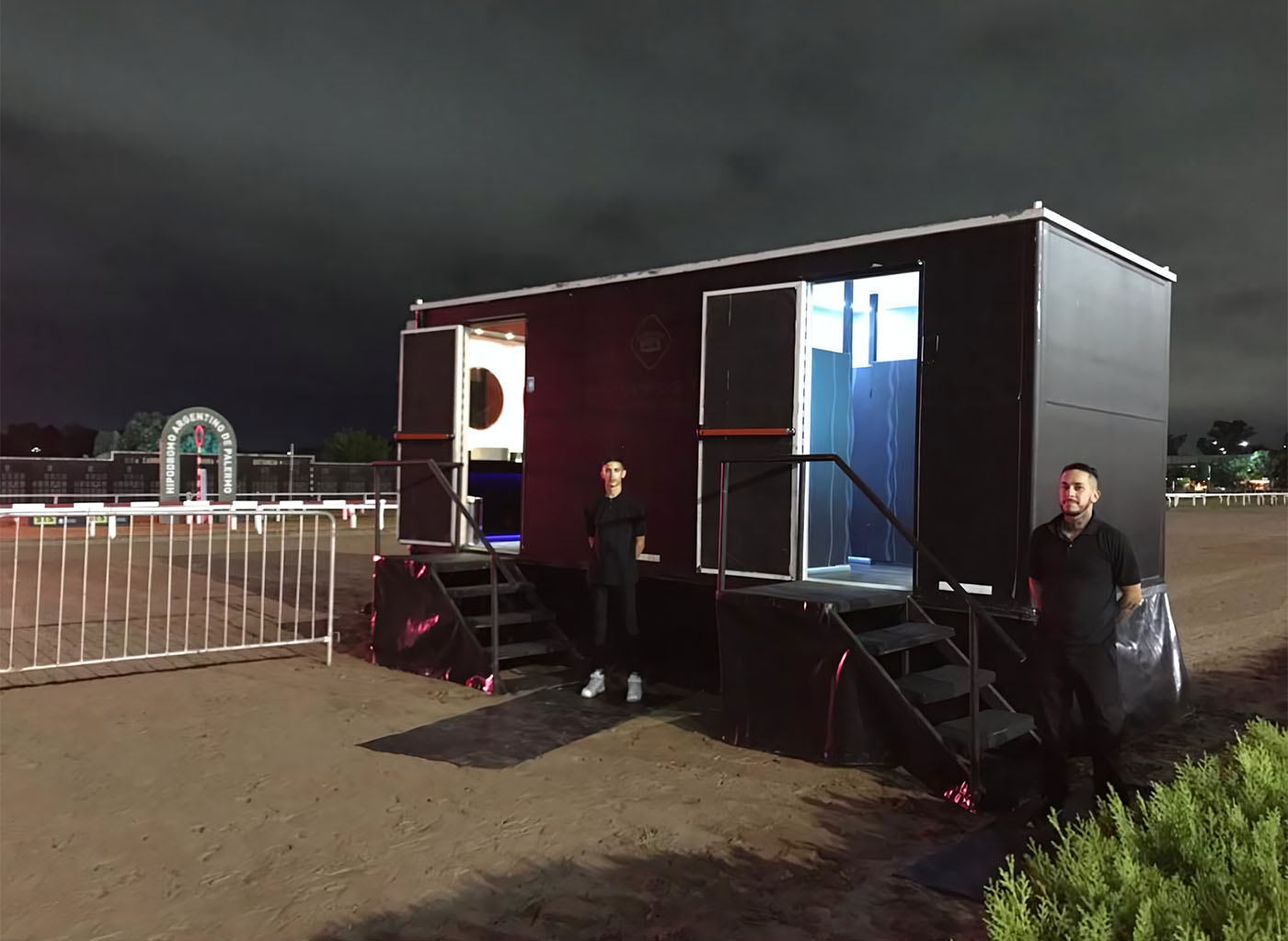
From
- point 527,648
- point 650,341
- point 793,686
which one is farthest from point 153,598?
point 793,686

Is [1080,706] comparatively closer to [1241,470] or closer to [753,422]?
[753,422]

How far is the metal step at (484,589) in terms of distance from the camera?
7273 mm

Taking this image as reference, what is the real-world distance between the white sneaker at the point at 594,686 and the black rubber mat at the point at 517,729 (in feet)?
0.16

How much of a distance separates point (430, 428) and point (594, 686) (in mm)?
3102

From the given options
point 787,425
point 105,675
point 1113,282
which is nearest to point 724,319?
point 787,425

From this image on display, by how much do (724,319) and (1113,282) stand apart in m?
2.42

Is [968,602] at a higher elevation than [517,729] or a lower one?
higher

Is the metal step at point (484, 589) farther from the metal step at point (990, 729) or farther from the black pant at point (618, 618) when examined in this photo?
the metal step at point (990, 729)

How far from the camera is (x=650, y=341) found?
7.02 meters

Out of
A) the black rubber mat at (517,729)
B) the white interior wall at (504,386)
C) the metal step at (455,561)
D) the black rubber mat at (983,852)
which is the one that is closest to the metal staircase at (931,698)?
the black rubber mat at (983,852)

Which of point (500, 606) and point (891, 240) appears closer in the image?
point (891, 240)

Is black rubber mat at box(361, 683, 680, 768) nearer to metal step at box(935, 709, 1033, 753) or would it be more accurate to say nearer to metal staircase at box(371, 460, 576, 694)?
metal staircase at box(371, 460, 576, 694)

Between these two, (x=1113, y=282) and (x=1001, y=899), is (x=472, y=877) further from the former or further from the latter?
(x=1113, y=282)

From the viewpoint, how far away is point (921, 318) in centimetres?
563
